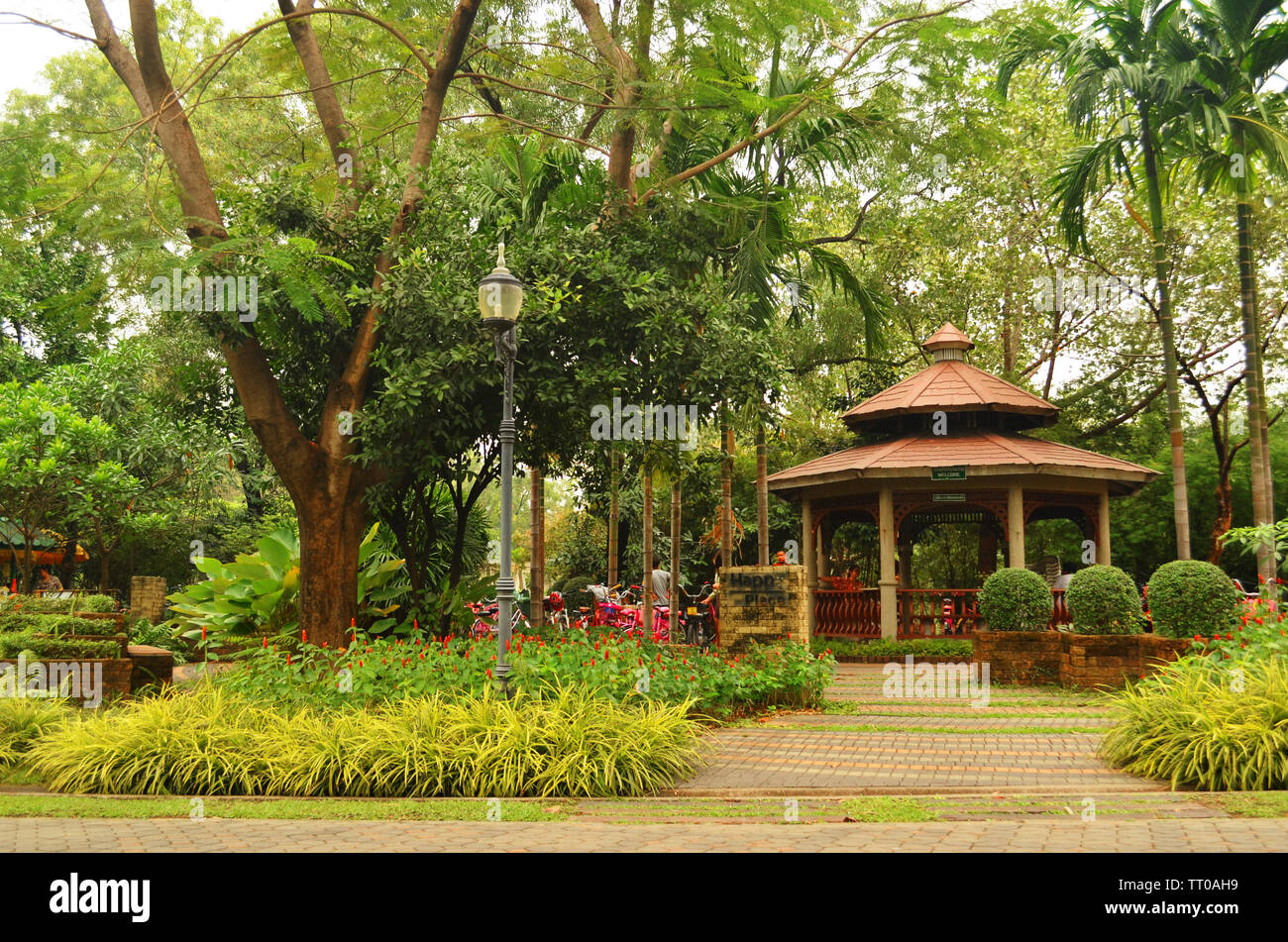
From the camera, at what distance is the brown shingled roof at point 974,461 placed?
1839cm

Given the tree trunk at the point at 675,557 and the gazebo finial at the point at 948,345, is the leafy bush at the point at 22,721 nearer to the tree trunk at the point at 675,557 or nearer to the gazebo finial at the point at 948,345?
the tree trunk at the point at 675,557

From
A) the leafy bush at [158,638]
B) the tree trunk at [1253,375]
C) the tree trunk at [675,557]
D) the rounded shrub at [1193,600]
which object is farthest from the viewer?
the tree trunk at [675,557]

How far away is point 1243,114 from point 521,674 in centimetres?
1356

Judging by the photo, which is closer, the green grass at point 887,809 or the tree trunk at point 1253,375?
the green grass at point 887,809

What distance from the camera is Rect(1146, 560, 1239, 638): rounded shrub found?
1273cm

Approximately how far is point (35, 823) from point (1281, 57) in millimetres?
17805

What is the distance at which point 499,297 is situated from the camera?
9.48 meters

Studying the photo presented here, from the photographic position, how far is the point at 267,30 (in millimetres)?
14914

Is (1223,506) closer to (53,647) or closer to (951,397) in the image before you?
(951,397)

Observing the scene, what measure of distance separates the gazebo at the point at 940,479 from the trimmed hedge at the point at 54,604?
1197 centimetres

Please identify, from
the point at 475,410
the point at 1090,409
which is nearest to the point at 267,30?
the point at 475,410

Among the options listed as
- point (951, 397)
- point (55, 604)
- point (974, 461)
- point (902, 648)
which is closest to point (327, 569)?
point (55, 604)

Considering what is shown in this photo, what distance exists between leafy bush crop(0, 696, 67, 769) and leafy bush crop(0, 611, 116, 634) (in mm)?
2174

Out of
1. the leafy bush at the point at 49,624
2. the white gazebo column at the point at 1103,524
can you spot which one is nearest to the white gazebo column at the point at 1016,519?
the white gazebo column at the point at 1103,524
